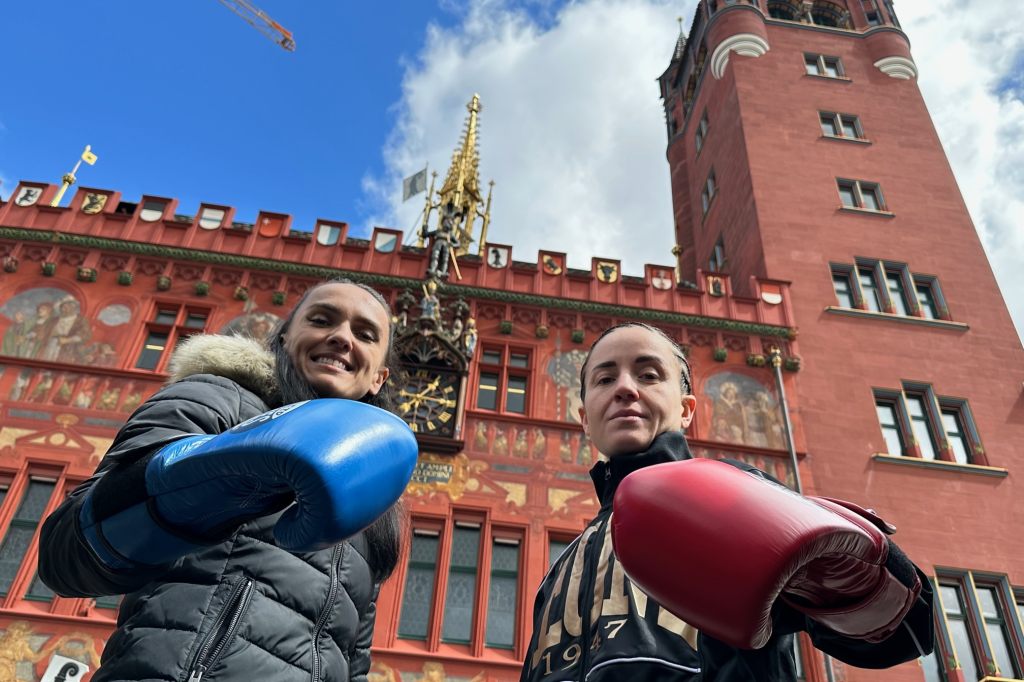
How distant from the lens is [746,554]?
4.88 feet

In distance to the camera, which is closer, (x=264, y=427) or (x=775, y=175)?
(x=264, y=427)

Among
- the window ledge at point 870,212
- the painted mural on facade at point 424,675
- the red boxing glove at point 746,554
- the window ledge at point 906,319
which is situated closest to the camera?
the red boxing glove at point 746,554

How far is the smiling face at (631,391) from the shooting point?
2.59 meters

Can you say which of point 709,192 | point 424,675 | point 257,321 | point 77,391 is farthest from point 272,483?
point 709,192

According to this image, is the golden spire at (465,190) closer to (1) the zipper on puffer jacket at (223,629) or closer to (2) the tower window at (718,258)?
(2) the tower window at (718,258)

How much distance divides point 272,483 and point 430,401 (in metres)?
10.4

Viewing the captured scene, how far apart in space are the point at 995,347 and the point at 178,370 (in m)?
15.9

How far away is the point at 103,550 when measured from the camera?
1.83 meters

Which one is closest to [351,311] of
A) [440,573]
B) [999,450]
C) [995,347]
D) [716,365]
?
[440,573]

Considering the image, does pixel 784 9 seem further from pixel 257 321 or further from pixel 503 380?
Result: pixel 257 321

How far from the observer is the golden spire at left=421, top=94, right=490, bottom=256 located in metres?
17.7

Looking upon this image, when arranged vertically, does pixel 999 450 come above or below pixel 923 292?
below

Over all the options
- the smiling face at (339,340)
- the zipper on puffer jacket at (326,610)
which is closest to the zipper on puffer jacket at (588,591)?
the zipper on puffer jacket at (326,610)

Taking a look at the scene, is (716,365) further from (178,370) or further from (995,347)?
(178,370)
